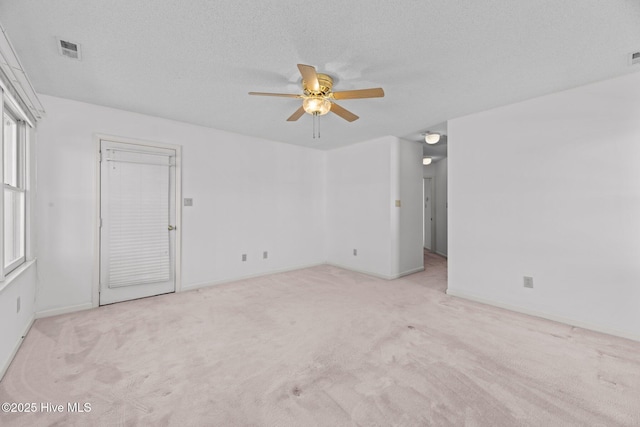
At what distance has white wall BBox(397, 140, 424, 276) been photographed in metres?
4.88

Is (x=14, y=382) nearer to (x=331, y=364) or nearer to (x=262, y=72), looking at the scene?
(x=331, y=364)

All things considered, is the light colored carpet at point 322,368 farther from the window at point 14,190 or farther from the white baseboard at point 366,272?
the white baseboard at point 366,272

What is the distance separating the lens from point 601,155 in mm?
2709

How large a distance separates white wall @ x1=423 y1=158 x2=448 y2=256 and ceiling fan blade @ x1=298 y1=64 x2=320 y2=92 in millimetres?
5518

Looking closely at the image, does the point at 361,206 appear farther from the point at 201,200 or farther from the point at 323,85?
the point at 323,85

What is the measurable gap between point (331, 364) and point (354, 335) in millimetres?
549

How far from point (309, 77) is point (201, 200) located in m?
2.92

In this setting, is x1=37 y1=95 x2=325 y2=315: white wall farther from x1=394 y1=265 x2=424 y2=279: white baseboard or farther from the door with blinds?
x1=394 y1=265 x2=424 y2=279: white baseboard

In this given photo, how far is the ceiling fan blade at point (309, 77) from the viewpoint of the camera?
199 centimetres

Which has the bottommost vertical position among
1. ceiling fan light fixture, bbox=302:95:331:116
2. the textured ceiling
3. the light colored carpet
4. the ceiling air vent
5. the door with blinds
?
the light colored carpet

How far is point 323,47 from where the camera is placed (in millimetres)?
2088

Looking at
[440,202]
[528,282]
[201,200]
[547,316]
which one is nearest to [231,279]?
[201,200]

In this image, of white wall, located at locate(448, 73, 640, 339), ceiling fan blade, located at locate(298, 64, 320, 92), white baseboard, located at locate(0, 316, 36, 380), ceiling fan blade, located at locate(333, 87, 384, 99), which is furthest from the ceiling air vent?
white wall, located at locate(448, 73, 640, 339)

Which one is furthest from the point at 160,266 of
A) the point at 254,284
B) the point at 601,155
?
the point at 601,155
